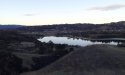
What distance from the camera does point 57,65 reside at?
48406 millimetres

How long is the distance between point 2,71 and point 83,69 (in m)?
11.5

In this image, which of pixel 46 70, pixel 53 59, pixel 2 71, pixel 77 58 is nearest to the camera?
pixel 2 71

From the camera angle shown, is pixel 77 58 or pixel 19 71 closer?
pixel 19 71

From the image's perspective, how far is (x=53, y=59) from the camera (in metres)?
55.9

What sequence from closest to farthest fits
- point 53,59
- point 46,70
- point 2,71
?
point 2,71 → point 46,70 → point 53,59

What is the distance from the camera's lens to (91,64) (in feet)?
153

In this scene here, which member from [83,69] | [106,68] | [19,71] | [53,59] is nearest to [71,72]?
[83,69]

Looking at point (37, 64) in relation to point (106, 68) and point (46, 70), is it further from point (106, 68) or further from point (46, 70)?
point (106, 68)

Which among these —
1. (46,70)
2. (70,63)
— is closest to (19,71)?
(46,70)

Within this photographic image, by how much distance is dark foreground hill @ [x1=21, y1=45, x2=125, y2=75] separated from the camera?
43.5m

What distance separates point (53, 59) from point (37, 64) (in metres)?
4.52

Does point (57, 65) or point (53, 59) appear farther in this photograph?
point (53, 59)

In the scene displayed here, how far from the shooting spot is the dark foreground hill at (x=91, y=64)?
43.5 m

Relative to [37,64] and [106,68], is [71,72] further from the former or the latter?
[37,64]
